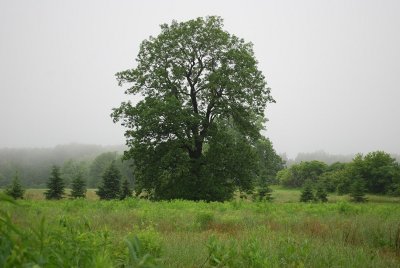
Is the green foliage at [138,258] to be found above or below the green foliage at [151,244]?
above

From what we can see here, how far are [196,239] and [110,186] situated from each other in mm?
46478

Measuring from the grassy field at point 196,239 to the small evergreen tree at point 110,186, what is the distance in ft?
125

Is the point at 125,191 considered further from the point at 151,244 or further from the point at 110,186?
the point at 151,244

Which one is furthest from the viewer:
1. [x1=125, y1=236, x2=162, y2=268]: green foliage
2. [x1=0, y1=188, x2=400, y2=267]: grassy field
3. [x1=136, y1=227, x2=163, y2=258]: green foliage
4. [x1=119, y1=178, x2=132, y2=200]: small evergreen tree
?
[x1=119, y1=178, x2=132, y2=200]: small evergreen tree

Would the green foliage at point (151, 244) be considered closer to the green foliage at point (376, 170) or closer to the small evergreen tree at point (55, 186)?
the small evergreen tree at point (55, 186)

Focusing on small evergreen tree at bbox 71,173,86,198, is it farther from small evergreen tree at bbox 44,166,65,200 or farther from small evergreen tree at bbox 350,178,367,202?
small evergreen tree at bbox 350,178,367,202

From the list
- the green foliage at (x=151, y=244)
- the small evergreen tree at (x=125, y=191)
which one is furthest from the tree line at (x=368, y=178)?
the green foliage at (x=151, y=244)

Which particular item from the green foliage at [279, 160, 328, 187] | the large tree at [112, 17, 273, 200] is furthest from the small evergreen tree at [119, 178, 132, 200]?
the green foliage at [279, 160, 328, 187]

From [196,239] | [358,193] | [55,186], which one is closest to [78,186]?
[55,186]

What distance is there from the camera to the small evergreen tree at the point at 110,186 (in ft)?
164

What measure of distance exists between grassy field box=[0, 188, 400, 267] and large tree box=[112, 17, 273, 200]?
940 centimetres

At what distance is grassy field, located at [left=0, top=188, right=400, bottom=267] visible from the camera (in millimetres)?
1697

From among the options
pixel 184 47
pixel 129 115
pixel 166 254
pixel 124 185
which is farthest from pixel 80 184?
pixel 166 254

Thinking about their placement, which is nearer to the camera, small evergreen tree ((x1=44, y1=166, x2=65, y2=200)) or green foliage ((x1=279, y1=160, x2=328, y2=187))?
small evergreen tree ((x1=44, y1=166, x2=65, y2=200))
